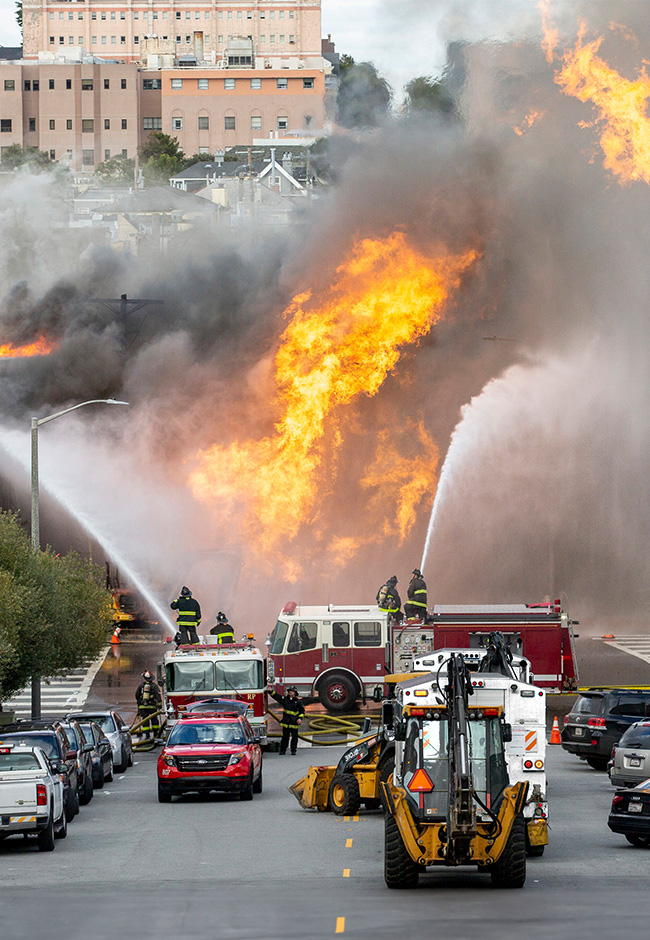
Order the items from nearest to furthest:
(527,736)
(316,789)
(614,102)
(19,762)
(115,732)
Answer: (527,736)
(19,762)
(316,789)
(115,732)
(614,102)

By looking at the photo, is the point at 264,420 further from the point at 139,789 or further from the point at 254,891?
the point at 254,891

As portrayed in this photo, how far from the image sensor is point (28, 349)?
222ft

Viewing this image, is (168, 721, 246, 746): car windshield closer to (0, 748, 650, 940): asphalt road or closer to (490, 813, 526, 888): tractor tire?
(0, 748, 650, 940): asphalt road

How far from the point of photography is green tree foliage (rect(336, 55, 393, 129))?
57.6 m

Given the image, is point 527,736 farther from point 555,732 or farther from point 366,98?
point 366,98

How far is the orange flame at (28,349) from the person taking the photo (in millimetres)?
67125

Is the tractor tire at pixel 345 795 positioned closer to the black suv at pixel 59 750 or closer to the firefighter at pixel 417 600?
the black suv at pixel 59 750

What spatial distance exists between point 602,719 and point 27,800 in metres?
12.8

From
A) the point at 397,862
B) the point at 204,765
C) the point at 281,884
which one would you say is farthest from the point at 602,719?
the point at 397,862

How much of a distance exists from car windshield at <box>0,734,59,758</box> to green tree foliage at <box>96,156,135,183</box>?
128579mm

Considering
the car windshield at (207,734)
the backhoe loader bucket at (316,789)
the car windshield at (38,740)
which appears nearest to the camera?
the car windshield at (38,740)

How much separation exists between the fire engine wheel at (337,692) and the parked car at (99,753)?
7421mm

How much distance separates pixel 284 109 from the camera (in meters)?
163

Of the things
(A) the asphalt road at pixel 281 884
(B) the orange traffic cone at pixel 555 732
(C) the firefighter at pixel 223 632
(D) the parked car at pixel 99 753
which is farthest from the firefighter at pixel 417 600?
(A) the asphalt road at pixel 281 884
